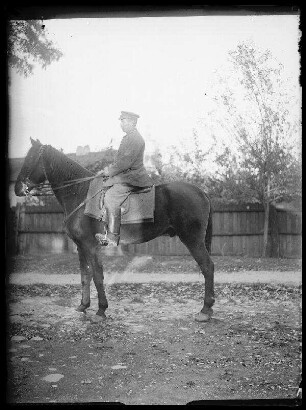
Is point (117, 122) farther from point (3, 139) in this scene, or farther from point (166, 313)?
point (166, 313)

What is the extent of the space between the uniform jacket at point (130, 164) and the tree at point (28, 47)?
3.56 feet

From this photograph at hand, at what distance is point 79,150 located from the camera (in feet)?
13.2

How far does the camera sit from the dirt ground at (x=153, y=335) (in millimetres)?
3287

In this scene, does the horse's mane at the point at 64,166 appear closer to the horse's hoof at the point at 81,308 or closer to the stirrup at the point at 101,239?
the stirrup at the point at 101,239

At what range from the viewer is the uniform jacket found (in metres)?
3.81

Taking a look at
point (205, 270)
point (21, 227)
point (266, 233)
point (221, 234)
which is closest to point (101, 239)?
point (21, 227)

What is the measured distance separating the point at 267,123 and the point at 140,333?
245cm

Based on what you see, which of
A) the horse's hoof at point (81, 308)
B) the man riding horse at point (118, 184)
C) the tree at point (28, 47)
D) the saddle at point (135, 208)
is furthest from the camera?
the saddle at point (135, 208)

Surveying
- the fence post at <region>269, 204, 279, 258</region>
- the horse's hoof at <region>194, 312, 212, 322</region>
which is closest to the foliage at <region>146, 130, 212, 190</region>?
the fence post at <region>269, 204, 279, 258</region>

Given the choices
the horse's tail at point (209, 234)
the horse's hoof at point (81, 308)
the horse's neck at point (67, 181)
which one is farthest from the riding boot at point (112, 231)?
the horse's tail at point (209, 234)

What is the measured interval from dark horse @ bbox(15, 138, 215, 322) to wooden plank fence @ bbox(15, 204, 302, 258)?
0.31ft

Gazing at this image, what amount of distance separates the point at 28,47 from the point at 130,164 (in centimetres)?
151

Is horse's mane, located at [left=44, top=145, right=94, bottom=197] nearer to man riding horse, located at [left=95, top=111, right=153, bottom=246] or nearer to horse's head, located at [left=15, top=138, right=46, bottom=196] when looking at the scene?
horse's head, located at [left=15, top=138, right=46, bottom=196]

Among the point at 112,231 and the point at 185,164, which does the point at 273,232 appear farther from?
the point at 112,231
